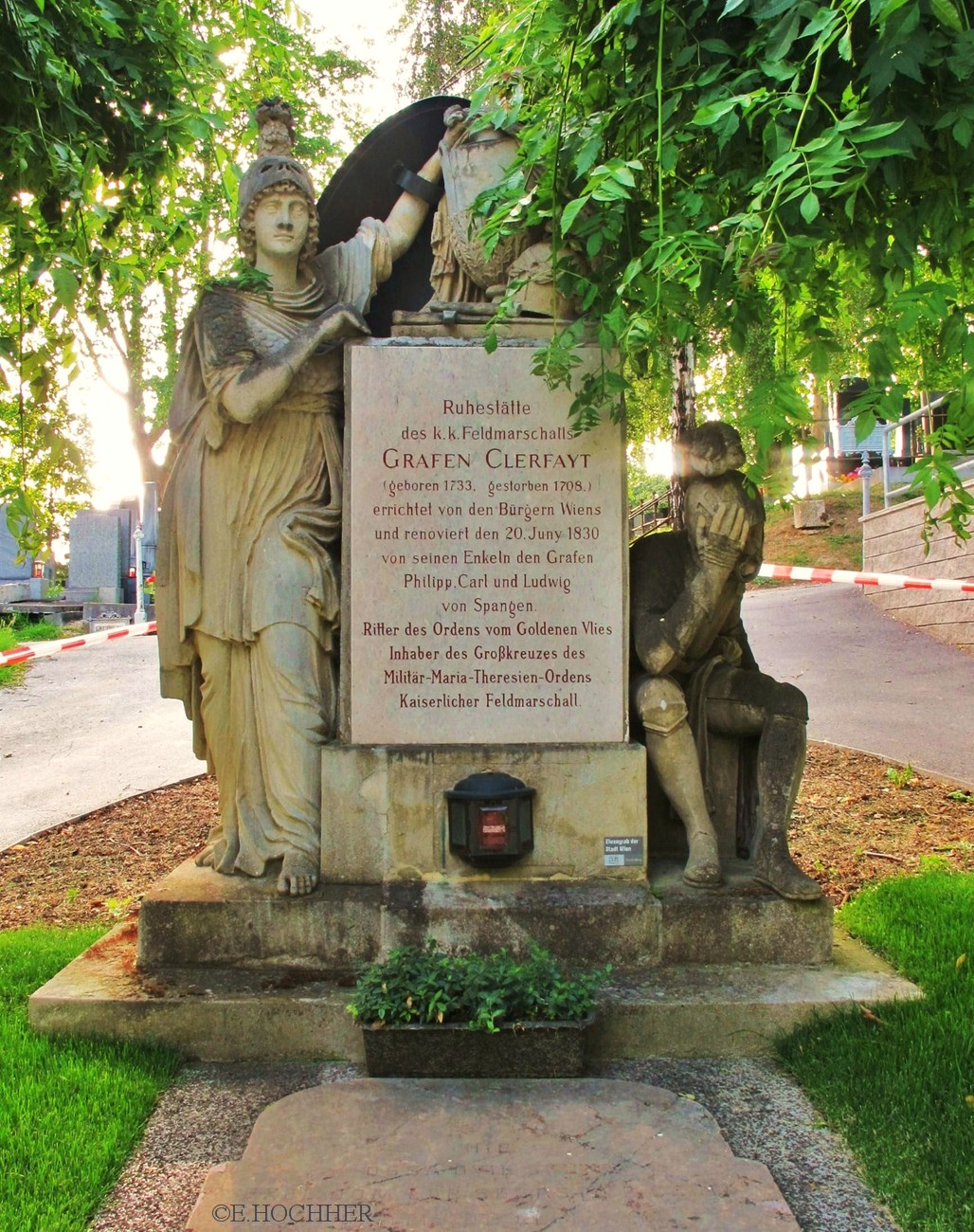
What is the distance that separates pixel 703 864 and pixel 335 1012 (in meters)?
1.40

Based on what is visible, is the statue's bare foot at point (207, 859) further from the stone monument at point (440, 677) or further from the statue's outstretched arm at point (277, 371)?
the statue's outstretched arm at point (277, 371)

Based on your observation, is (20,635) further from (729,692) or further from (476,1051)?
(476,1051)

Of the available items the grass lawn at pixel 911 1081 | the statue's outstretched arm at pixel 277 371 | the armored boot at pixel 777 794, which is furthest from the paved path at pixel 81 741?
the grass lawn at pixel 911 1081

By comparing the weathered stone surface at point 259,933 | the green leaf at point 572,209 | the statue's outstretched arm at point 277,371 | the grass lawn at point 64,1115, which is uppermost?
the green leaf at point 572,209

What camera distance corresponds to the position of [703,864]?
4.04 meters

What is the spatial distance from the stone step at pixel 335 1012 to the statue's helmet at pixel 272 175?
2.84 metres

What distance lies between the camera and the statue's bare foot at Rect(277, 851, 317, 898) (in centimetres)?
399

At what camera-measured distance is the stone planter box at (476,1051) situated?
10.8 feet

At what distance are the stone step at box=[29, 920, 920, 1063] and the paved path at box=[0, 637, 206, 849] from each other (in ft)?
12.6

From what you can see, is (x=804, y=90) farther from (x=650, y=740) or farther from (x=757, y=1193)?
(x=757, y=1193)

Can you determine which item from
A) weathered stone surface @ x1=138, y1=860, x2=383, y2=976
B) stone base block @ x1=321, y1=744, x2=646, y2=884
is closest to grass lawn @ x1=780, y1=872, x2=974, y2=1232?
stone base block @ x1=321, y1=744, x2=646, y2=884

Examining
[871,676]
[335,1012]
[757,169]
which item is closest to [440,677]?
[335,1012]

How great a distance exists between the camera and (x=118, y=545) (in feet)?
82.4

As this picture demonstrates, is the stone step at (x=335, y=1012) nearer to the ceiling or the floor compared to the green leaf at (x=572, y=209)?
nearer to the floor
